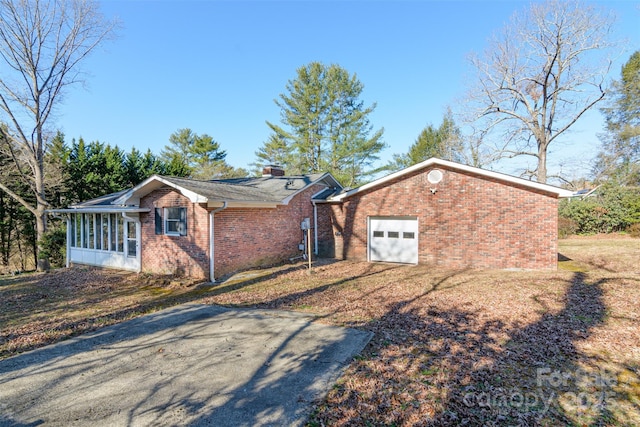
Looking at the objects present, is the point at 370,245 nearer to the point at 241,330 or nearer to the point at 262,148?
the point at 241,330

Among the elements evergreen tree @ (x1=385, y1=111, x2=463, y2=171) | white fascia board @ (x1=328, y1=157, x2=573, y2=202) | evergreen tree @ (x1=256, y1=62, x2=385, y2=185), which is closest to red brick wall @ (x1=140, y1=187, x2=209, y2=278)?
white fascia board @ (x1=328, y1=157, x2=573, y2=202)

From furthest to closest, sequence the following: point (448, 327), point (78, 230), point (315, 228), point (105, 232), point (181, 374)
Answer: point (315, 228), point (78, 230), point (105, 232), point (448, 327), point (181, 374)

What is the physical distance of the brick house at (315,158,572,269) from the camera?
34.8ft

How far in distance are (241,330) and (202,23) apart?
12.9 m

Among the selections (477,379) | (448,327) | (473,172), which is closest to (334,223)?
(473,172)

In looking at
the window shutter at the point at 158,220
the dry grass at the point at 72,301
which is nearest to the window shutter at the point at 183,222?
the window shutter at the point at 158,220

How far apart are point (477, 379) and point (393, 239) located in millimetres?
9461

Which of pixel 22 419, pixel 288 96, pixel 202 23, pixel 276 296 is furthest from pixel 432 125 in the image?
pixel 22 419

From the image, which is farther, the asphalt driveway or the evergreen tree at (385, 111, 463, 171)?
the evergreen tree at (385, 111, 463, 171)

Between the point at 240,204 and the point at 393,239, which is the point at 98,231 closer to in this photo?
the point at 240,204

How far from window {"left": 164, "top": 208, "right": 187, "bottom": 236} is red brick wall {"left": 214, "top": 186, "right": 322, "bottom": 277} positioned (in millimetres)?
1370

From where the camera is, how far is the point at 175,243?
10.8 metres

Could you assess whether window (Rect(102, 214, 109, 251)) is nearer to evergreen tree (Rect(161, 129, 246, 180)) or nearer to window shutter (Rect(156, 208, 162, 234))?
window shutter (Rect(156, 208, 162, 234))

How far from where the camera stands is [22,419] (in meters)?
3.14
